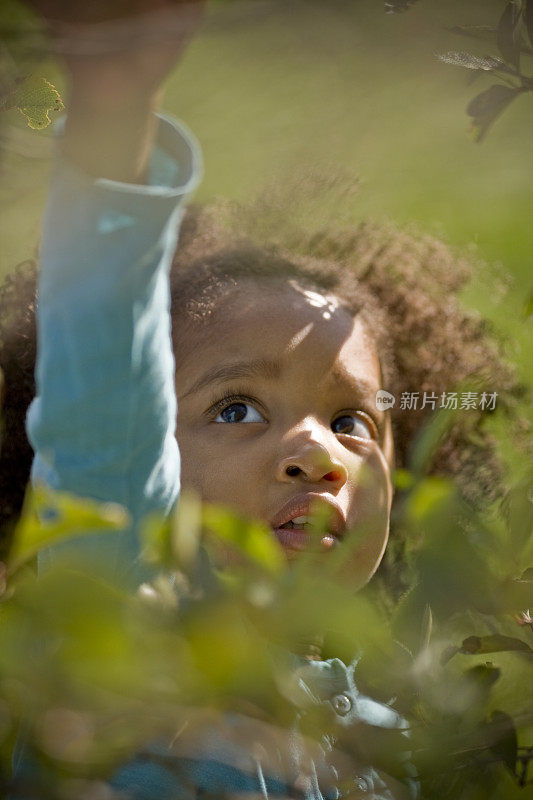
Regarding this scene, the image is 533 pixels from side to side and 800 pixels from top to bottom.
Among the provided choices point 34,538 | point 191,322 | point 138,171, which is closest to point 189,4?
point 138,171

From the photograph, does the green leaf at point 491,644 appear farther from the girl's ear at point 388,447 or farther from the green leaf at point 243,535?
the girl's ear at point 388,447

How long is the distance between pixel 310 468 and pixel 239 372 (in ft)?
0.71

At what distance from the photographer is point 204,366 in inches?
49.0

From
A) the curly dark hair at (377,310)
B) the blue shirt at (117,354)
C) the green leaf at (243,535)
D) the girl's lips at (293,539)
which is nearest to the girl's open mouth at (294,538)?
the girl's lips at (293,539)

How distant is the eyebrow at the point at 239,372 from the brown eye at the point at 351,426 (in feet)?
0.45

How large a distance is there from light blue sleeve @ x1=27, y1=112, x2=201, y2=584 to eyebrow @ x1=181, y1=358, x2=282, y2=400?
0.25 meters

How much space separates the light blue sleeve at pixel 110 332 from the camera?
77 cm

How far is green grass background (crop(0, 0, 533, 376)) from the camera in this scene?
304 centimetres

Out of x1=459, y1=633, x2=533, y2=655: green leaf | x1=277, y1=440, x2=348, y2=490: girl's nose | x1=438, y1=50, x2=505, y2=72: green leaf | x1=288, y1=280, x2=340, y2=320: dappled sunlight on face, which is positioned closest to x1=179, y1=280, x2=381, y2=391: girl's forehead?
x1=288, y1=280, x2=340, y2=320: dappled sunlight on face

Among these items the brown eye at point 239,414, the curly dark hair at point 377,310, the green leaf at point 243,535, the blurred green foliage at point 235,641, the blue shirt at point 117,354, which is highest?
the green leaf at point 243,535

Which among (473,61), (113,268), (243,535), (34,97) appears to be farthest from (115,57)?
(243,535)

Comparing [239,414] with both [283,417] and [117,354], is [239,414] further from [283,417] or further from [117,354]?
[117,354]

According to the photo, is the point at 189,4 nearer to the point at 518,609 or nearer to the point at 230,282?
the point at 518,609

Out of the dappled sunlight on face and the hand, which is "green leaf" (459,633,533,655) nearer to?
the hand
